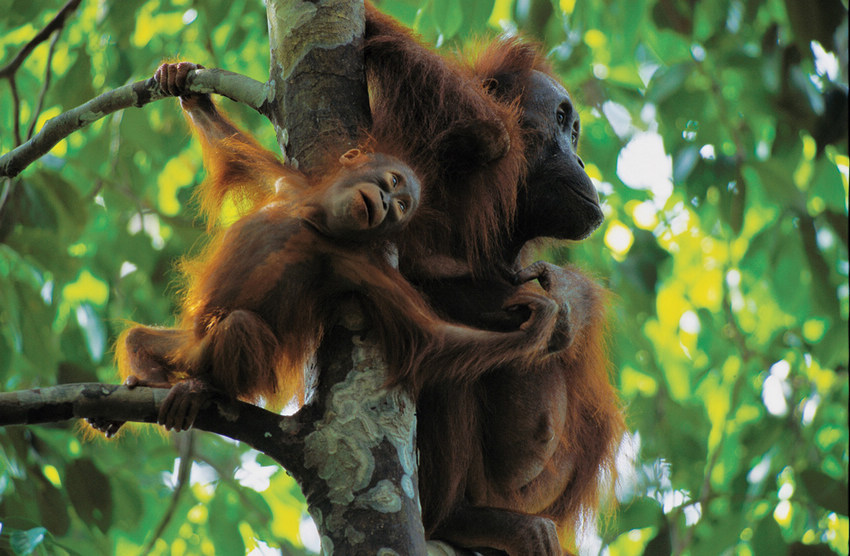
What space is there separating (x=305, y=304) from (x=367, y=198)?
195 mm

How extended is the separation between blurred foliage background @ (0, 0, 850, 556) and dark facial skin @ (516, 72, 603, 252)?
63 cm

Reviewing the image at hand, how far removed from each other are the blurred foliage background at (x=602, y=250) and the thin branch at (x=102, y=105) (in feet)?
1.52

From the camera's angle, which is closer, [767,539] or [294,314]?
[294,314]

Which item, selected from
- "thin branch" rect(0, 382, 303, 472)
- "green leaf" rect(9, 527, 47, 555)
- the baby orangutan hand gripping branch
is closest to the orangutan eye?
the baby orangutan hand gripping branch

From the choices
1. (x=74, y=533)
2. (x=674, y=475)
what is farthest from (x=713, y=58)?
(x=74, y=533)

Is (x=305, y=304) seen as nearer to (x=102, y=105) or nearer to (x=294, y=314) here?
(x=294, y=314)

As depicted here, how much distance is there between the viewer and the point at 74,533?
3170mm

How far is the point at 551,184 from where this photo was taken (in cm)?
179

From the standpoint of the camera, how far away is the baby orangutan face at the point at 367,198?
1.35m

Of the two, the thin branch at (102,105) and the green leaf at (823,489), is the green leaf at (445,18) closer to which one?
the thin branch at (102,105)

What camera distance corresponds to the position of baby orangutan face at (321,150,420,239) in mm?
1351

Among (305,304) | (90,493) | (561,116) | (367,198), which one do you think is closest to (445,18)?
(561,116)

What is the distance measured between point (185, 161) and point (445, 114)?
2708 millimetres

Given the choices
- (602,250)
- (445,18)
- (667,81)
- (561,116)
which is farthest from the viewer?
(602,250)
